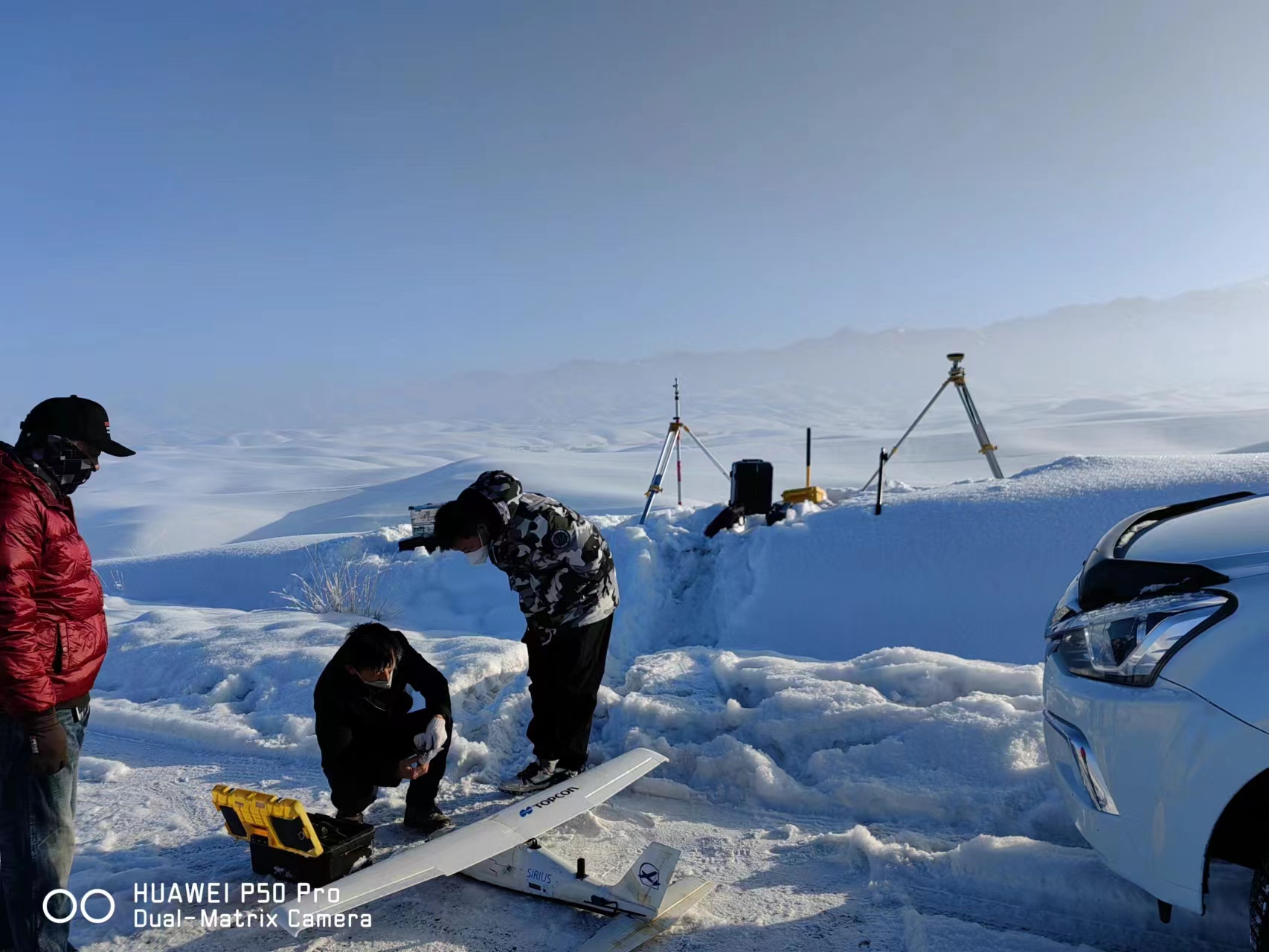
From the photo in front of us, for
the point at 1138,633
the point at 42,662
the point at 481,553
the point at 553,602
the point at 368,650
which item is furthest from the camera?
the point at 553,602

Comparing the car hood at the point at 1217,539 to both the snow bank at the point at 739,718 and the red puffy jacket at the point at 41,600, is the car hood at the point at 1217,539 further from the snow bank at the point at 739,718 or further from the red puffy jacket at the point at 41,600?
the red puffy jacket at the point at 41,600

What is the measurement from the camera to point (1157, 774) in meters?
2.04

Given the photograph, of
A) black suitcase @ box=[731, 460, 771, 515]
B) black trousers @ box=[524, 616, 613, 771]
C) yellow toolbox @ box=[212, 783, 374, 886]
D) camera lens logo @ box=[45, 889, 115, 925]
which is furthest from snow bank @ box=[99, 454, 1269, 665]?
camera lens logo @ box=[45, 889, 115, 925]

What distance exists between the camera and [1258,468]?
666cm

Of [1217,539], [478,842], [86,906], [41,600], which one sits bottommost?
[86,906]

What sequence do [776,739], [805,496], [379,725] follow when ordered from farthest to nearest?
[805,496] < [776,739] < [379,725]

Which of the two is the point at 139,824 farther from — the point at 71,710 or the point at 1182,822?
the point at 1182,822

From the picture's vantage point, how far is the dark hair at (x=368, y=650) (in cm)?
324

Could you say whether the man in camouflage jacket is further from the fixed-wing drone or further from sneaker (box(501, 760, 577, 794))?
the fixed-wing drone

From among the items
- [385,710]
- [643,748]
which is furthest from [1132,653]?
[385,710]

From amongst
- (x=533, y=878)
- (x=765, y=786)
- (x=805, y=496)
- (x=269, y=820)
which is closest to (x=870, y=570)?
(x=805, y=496)

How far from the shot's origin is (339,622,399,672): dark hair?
128 inches

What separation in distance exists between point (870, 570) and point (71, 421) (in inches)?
228

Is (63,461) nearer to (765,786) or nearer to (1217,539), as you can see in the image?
(765,786)
